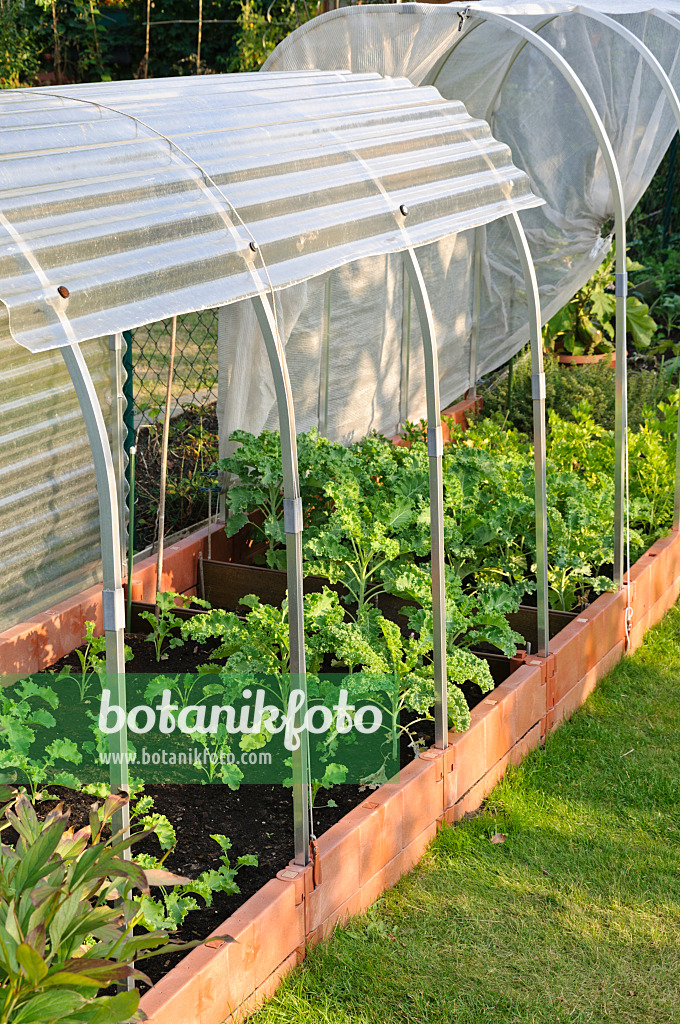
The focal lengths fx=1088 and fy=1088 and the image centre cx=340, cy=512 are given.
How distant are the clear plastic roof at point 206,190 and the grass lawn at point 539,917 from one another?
1.73 m

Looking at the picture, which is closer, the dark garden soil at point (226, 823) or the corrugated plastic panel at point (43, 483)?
the dark garden soil at point (226, 823)

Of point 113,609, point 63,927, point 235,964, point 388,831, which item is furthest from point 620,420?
point 63,927

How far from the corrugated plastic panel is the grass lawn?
1832 mm

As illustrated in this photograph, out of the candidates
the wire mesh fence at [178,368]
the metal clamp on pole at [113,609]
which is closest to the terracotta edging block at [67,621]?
the metal clamp on pole at [113,609]

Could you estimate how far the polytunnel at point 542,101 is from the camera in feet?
16.2

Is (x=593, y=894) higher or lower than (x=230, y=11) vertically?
lower

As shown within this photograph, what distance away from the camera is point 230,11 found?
11.6 meters

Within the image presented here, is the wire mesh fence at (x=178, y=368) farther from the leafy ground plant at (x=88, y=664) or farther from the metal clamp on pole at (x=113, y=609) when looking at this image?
the metal clamp on pole at (x=113, y=609)

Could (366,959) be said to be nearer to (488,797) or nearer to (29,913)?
(488,797)

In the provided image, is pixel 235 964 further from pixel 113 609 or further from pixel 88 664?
pixel 88 664

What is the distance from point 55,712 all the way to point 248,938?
131 centimetres

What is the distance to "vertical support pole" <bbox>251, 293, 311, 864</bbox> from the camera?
2494 millimetres

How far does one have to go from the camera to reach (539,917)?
3.05 m

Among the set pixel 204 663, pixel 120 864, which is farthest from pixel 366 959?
pixel 204 663
